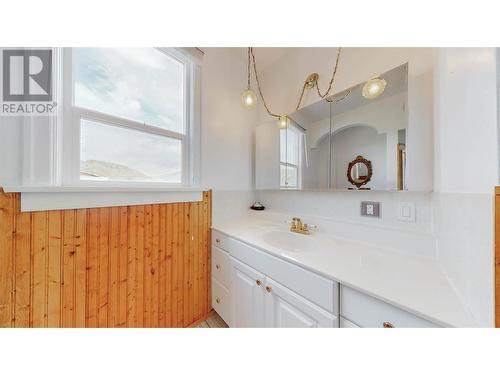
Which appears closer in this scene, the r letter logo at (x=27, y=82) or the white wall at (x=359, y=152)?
the r letter logo at (x=27, y=82)

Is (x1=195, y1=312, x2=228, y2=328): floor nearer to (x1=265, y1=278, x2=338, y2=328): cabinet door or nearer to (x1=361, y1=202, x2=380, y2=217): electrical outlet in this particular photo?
(x1=265, y1=278, x2=338, y2=328): cabinet door

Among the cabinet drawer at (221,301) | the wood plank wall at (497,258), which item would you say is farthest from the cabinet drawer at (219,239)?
the wood plank wall at (497,258)

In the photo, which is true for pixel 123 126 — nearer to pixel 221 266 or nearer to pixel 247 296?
pixel 221 266

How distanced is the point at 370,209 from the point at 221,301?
4.19 feet

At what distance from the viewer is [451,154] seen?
25.4 inches

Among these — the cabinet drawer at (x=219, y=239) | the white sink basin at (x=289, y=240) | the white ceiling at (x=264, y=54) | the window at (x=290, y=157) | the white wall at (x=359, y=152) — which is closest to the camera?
the white wall at (x=359, y=152)

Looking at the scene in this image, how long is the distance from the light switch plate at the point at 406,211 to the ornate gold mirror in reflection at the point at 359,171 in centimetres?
22

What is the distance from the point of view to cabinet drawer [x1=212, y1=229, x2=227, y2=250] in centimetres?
130

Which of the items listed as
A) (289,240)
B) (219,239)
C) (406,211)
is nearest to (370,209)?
(406,211)

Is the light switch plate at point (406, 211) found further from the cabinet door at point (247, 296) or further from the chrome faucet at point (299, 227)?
the cabinet door at point (247, 296)

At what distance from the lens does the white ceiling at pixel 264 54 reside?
153 cm

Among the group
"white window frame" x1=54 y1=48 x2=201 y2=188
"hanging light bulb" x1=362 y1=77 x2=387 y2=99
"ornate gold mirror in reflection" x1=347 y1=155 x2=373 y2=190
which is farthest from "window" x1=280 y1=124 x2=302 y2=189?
"white window frame" x1=54 y1=48 x2=201 y2=188

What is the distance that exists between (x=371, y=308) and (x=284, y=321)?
18.0 inches
